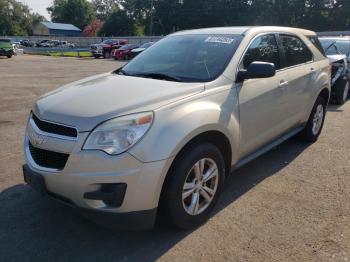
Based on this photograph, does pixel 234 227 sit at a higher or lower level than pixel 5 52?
higher

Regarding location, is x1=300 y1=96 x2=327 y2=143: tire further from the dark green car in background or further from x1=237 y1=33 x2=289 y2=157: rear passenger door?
the dark green car in background

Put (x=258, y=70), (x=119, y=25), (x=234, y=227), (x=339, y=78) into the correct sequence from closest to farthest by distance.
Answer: (x=234, y=227) < (x=258, y=70) < (x=339, y=78) < (x=119, y=25)

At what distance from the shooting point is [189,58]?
168 inches

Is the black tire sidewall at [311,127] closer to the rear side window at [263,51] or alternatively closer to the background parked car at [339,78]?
the rear side window at [263,51]

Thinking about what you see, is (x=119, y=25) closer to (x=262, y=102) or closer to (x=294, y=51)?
(x=294, y=51)

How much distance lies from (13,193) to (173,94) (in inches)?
86.2

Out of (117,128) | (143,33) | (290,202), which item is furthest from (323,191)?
(143,33)

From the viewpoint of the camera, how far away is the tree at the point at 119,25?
87438mm

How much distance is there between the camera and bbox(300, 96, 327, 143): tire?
598 centimetres

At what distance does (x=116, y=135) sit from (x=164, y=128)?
1.23 ft

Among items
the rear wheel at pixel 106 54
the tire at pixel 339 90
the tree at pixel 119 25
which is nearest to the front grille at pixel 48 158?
the tire at pixel 339 90

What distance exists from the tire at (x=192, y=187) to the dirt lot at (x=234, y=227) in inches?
5.9

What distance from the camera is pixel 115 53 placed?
36.1m

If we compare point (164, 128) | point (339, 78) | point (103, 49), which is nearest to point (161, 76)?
point (164, 128)
